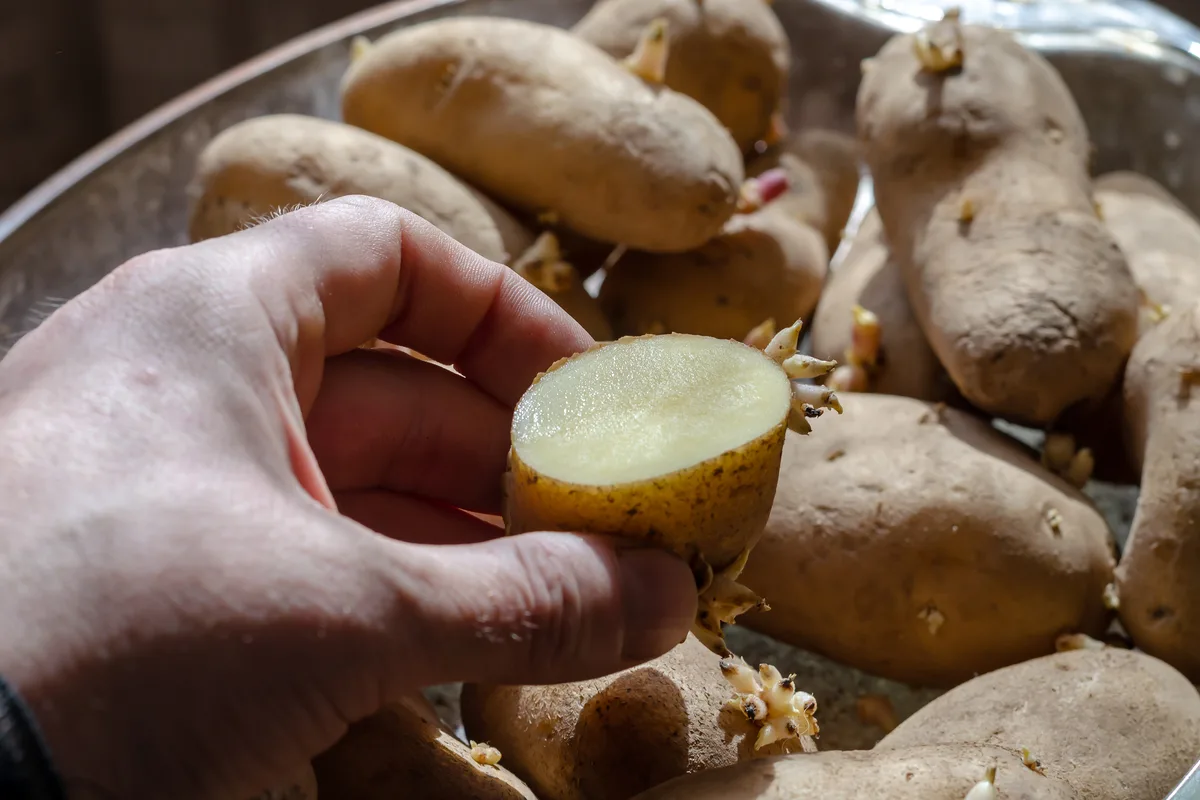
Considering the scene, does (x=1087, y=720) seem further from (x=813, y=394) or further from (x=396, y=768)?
(x=396, y=768)

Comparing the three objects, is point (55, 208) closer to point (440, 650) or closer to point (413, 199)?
point (413, 199)

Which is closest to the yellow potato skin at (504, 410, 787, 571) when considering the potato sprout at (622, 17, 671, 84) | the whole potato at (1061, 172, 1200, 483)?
the whole potato at (1061, 172, 1200, 483)

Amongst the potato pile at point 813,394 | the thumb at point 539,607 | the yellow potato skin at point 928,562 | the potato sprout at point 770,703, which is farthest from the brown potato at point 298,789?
the yellow potato skin at point 928,562

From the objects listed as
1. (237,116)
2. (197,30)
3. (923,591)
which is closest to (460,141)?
(237,116)

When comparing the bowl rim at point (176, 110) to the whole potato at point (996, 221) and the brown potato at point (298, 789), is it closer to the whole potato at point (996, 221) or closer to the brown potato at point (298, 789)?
the whole potato at point (996, 221)

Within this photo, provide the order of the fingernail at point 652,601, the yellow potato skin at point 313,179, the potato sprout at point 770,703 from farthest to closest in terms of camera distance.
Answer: the yellow potato skin at point 313,179 < the potato sprout at point 770,703 < the fingernail at point 652,601

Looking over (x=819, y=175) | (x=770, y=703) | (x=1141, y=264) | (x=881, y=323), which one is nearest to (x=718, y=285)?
(x=881, y=323)
